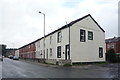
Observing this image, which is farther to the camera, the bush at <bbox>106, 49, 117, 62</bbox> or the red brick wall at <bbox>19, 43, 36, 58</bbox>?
the red brick wall at <bbox>19, 43, 36, 58</bbox>

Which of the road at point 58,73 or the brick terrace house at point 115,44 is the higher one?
the brick terrace house at point 115,44

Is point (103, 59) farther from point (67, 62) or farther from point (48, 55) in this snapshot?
point (48, 55)

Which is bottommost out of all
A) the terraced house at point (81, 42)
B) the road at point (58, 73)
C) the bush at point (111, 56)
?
the road at point (58, 73)

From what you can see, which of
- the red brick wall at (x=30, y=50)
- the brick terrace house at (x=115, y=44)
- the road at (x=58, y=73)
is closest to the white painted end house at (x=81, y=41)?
the road at (x=58, y=73)

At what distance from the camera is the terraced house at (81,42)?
105ft

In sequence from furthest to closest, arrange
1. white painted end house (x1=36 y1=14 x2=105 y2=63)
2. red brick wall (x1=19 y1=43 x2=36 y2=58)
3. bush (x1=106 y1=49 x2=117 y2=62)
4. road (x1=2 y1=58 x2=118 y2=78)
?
red brick wall (x1=19 y1=43 x2=36 y2=58) < bush (x1=106 y1=49 x2=117 y2=62) < white painted end house (x1=36 y1=14 x2=105 y2=63) < road (x1=2 y1=58 x2=118 y2=78)

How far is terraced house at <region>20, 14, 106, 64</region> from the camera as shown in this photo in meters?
32.0

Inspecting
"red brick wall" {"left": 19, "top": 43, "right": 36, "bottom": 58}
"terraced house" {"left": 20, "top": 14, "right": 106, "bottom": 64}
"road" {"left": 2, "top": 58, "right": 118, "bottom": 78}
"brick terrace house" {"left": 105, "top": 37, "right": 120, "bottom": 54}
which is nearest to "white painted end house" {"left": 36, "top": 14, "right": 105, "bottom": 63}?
"terraced house" {"left": 20, "top": 14, "right": 106, "bottom": 64}

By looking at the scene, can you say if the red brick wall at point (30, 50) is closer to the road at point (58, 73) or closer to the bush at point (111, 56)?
the bush at point (111, 56)

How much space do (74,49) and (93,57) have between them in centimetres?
436

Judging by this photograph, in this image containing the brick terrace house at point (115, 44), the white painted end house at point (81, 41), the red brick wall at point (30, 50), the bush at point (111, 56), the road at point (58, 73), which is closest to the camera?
the road at point (58, 73)

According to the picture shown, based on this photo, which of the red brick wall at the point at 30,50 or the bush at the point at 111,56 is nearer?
the bush at the point at 111,56

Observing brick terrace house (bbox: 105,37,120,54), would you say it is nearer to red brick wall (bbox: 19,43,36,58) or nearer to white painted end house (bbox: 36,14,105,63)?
red brick wall (bbox: 19,43,36,58)

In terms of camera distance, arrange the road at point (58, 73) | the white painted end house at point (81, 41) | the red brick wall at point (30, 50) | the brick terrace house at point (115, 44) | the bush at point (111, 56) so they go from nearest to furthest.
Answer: the road at point (58, 73) < the white painted end house at point (81, 41) < the bush at point (111, 56) < the red brick wall at point (30, 50) < the brick terrace house at point (115, 44)
